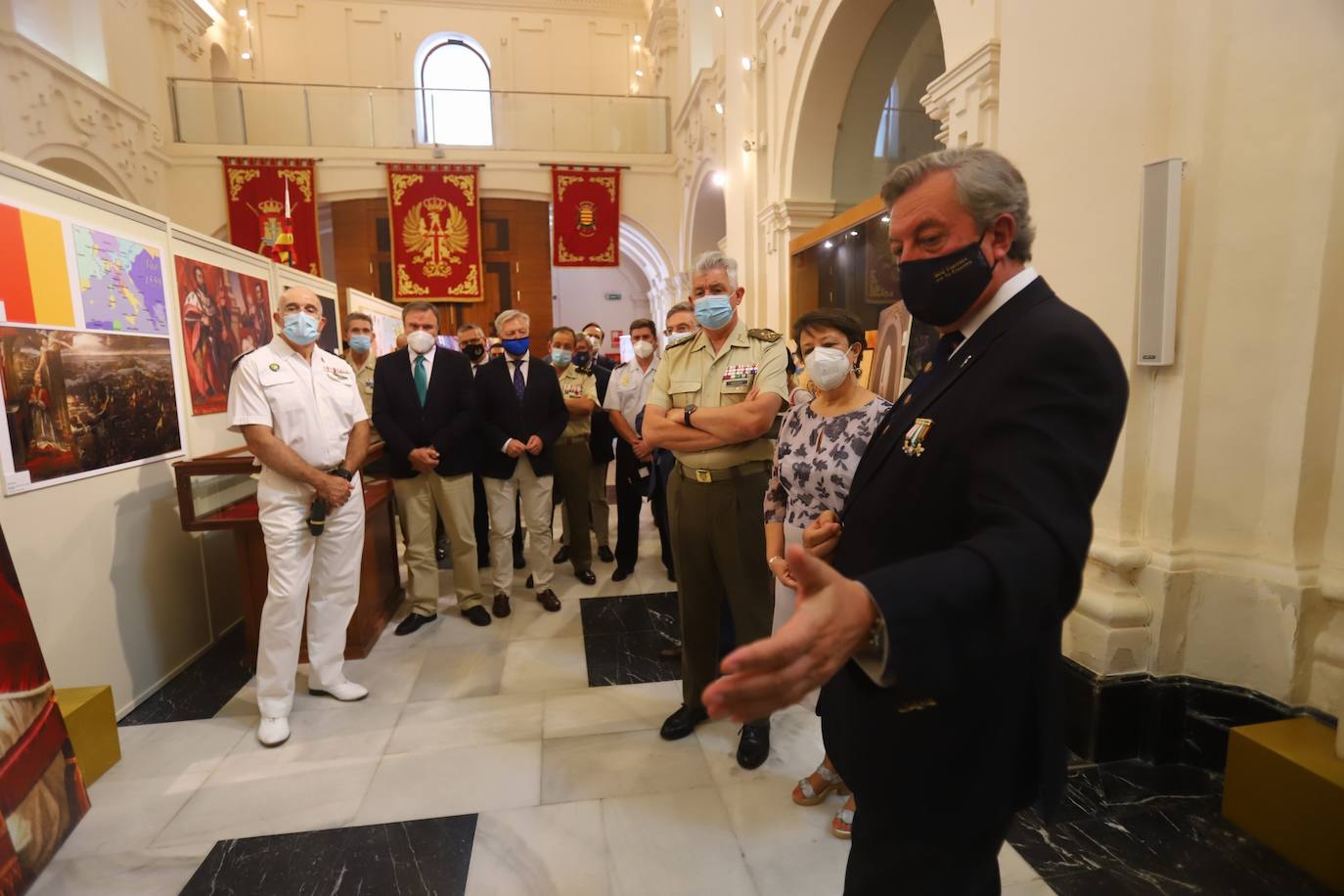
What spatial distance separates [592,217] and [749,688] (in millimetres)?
12154

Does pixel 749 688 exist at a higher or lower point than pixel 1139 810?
higher

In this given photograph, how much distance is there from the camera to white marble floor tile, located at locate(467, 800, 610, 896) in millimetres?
1864

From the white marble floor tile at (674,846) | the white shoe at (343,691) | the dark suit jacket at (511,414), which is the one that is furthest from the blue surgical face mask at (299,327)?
the white marble floor tile at (674,846)

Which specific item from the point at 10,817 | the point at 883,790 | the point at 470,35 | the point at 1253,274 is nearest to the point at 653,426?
the point at 883,790

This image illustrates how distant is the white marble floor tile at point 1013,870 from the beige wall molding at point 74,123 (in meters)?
10.7

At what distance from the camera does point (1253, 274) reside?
2.10m

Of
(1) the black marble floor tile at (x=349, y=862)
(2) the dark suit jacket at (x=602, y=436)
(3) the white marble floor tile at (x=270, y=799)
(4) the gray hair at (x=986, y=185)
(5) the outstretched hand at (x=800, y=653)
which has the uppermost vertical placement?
(4) the gray hair at (x=986, y=185)

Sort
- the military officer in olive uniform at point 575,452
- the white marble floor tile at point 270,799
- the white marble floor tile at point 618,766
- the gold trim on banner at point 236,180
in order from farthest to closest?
the gold trim on banner at point 236,180 < the military officer in olive uniform at point 575,452 < the white marble floor tile at point 618,766 < the white marble floor tile at point 270,799

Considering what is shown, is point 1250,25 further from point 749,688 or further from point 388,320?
point 388,320

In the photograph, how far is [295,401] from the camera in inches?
107

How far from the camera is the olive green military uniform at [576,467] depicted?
4492 mm

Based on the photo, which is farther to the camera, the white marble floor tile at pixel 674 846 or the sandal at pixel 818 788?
→ the sandal at pixel 818 788

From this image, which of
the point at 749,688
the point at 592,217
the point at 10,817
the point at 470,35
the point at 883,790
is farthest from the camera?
the point at 470,35

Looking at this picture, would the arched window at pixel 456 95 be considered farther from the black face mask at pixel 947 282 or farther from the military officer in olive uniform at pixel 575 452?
the black face mask at pixel 947 282
